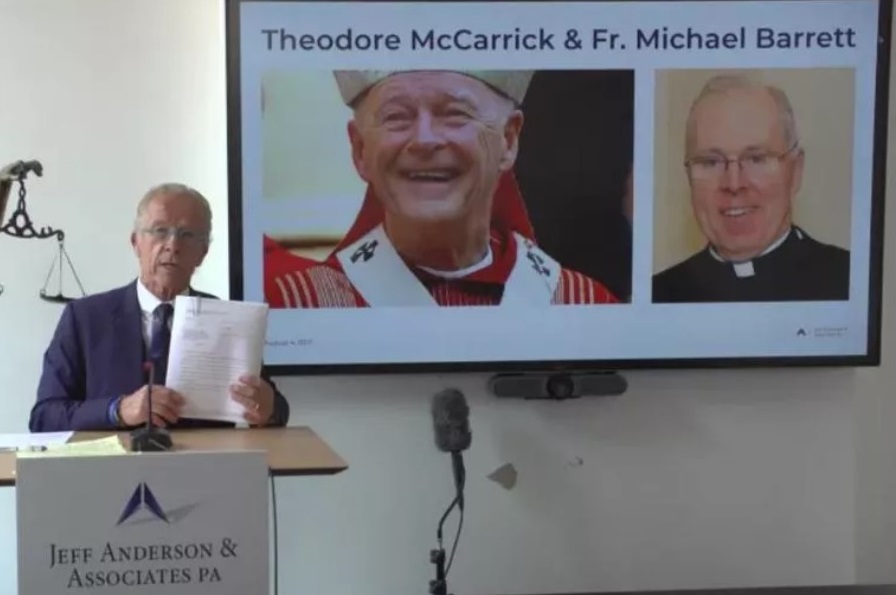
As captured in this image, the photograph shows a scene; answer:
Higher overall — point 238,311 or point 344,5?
point 344,5

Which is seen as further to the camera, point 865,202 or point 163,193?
point 865,202

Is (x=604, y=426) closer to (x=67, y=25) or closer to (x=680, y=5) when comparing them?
(x=680, y=5)

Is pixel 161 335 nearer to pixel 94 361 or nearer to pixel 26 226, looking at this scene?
pixel 94 361

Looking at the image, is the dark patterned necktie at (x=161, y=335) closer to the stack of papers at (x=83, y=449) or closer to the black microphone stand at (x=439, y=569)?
the stack of papers at (x=83, y=449)

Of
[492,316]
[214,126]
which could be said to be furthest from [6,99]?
[492,316]

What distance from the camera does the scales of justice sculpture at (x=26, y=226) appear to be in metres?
2.63

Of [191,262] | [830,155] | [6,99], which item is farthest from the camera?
[830,155]

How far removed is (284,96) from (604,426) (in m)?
1.41

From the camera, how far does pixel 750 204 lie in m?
3.33

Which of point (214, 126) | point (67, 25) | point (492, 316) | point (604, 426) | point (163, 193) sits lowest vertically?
point (604, 426)

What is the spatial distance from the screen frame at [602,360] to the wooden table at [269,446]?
2.71 ft

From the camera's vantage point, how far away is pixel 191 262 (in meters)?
2.55

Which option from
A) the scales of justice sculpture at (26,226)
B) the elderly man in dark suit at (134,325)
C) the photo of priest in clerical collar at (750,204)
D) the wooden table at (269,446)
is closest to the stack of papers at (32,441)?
the wooden table at (269,446)

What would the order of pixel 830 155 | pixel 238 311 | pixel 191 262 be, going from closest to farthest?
pixel 238 311 < pixel 191 262 < pixel 830 155
